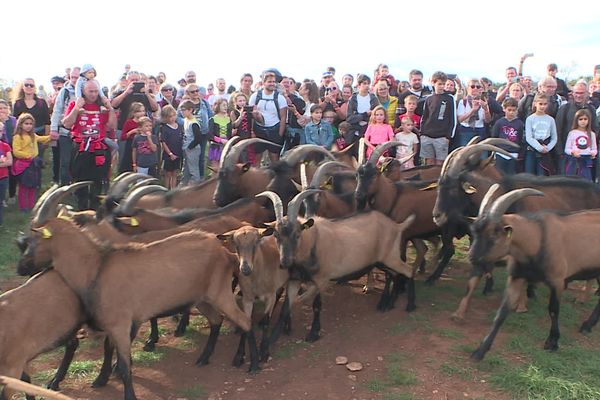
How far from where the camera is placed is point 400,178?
9867mm

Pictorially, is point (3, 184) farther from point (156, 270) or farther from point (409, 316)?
point (409, 316)

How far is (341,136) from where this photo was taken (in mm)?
12492

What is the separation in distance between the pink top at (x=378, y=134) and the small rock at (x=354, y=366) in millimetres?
5289

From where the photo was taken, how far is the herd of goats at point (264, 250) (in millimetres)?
5598

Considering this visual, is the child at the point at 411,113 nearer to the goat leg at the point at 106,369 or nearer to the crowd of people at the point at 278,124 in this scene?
the crowd of people at the point at 278,124

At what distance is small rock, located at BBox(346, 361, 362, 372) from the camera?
6.12m

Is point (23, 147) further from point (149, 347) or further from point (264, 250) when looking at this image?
point (264, 250)

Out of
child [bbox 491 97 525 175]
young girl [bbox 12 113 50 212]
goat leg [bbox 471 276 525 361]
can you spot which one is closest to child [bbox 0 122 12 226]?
young girl [bbox 12 113 50 212]

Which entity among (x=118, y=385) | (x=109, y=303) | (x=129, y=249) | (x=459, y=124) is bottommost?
(x=118, y=385)

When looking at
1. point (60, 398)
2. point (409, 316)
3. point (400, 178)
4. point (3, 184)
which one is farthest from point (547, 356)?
point (3, 184)

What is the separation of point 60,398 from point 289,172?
6005 millimetres

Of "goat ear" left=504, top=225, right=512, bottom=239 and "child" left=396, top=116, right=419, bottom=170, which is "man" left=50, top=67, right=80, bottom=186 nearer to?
"child" left=396, top=116, right=419, bottom=170

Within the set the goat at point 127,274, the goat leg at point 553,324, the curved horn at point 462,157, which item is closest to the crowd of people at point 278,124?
the curved horn at point 462,157

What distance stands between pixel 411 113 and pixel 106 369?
7.79 meters
